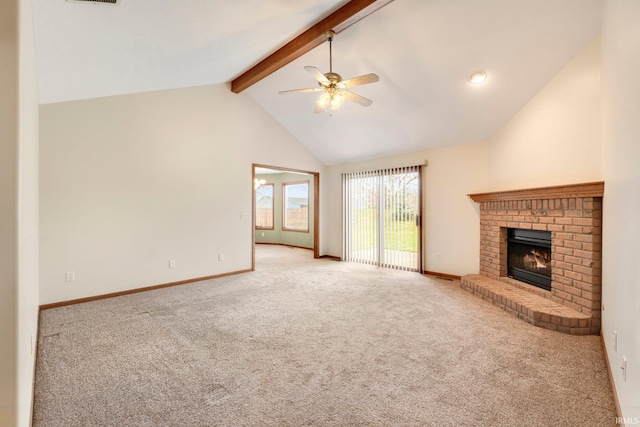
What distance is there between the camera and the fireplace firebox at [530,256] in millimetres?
3564

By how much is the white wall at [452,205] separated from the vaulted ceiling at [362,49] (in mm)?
340

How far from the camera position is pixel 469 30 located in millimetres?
3047

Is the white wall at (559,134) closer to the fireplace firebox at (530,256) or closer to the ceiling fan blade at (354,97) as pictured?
the fireplace firebox at (530,256)

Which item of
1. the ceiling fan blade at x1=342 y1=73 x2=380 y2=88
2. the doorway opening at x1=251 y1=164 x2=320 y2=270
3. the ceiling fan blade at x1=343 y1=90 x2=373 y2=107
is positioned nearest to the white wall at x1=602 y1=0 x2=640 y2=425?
the ceiling fan blade at x1=342 y1=73 x2=380 y2=88

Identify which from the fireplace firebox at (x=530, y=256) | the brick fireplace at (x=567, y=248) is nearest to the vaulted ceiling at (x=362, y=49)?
the brick fireplace at (x=567, y=248)

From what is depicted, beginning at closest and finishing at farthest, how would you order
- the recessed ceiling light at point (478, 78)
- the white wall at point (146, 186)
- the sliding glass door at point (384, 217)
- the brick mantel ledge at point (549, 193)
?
the brick mantel ledge at point (549, 193), the recessed ceiling light at point (478, 78), the white wall at point (146, 186), the sliding glass door at point (384, 217)

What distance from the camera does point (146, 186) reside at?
171 inches

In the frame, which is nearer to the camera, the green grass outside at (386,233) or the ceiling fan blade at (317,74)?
the ceiling fan blade at (317,74)

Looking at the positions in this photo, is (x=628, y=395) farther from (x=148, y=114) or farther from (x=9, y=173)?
(x=148, y=114)

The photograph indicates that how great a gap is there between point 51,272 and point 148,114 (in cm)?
244

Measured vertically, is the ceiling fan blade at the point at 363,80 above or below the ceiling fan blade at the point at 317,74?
below

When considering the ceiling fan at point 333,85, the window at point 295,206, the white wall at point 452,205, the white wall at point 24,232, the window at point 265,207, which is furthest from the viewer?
the window at point 265,207

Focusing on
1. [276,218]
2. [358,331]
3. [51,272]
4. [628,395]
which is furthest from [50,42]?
[276,218]

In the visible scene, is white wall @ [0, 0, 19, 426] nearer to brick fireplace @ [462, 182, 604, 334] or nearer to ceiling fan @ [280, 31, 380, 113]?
ceiling fan @ [280, 31, 380, 113]
